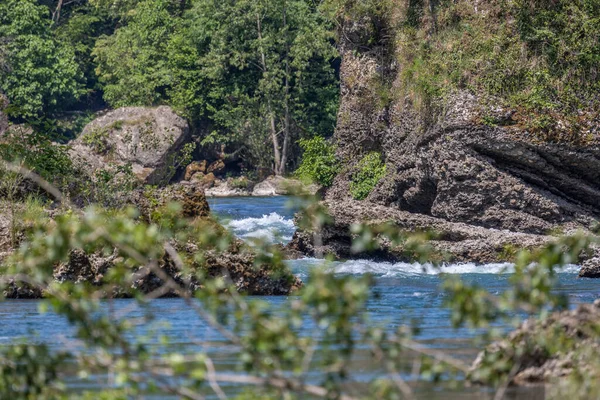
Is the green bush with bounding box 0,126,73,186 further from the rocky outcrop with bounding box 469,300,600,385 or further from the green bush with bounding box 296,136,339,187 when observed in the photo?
the rocky outcrop with bounding box 469,300,600,385

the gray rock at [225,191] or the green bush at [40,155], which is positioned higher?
the green bush at [40,155]

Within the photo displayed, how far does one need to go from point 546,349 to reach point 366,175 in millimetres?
19812

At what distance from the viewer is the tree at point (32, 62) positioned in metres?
Result: 57.0

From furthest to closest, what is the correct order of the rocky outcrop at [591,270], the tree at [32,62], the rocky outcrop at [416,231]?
the tree at [32,62]
the rocky outcrop at [416,231]
the rocky outcrop at [591,270]

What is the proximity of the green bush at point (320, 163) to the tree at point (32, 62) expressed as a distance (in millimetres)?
29182

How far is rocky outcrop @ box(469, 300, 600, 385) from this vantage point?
753 centimetres

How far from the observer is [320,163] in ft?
97.1

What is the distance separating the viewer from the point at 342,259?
20.7 metres

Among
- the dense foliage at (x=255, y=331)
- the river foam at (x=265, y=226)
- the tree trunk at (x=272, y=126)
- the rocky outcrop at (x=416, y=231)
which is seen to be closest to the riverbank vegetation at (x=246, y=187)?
the dense foliage at (x=255, y=331)

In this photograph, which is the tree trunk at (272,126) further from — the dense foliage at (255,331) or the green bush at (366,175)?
the dense foliage at (255,331)

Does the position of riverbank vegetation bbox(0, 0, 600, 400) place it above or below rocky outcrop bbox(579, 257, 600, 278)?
above

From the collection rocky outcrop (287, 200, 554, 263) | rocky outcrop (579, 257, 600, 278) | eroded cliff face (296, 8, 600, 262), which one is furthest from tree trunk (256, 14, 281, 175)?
rocky outcrop (579, 257, 600, 278)

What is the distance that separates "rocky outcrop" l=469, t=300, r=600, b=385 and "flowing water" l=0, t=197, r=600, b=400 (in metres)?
0.25

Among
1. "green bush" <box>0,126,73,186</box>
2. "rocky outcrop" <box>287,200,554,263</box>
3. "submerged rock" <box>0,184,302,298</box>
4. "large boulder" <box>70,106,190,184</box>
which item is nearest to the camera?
"submerged rock" <box>0,184,302,298</box>
